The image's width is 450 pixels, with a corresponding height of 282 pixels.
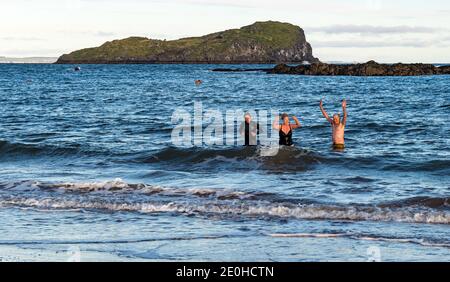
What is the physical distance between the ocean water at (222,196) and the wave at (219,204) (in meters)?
0.03

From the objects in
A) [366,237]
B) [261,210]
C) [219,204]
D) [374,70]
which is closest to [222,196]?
[219,204]

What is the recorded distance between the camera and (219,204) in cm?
1538

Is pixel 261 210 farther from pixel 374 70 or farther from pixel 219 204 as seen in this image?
pixel 374 70

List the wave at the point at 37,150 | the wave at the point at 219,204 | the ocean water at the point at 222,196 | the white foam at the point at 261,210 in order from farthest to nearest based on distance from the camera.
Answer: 1. the wave at the point at 37,150
2. the wave at the point at 219,204
3. the white foam at the point at 261,210
4. the ocean water at the point at 222,196

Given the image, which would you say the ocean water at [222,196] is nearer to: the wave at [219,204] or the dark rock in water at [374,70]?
the wave at [219,204]

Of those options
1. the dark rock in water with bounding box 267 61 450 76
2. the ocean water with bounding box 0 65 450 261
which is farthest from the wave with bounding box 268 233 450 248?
the dark rock in water with bounding box 267 61 450 76

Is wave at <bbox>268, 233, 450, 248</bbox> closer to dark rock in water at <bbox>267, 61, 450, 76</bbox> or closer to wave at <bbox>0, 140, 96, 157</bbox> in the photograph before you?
wave at <bbox>0, 140, 96, 157</bbox>

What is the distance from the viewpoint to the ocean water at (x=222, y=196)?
11.2 m

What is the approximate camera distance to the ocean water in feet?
36.9

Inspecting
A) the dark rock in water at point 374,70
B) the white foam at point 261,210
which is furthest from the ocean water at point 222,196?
the dark rock in water at point 374,70

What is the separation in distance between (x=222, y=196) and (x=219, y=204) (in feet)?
3.43

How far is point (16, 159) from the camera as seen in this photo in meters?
25.3

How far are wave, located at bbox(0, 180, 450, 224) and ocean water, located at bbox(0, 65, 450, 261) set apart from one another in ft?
0.08
